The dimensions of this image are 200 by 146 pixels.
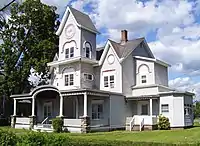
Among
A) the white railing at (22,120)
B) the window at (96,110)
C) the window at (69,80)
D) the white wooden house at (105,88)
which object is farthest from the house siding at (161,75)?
the white railing at (22,120)

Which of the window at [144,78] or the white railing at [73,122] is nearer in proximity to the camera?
the white railing at [73,122]

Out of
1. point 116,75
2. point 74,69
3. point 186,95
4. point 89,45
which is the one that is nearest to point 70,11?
point 89,45

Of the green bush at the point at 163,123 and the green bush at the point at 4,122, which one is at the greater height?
the green bush at the point at 163,123

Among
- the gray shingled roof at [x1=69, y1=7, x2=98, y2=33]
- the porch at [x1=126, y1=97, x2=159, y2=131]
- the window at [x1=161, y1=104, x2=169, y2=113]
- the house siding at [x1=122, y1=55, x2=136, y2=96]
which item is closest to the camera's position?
the porch at [x1=126, y1=97, x2=159, y2=131]

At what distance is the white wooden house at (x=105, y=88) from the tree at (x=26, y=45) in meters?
3.40

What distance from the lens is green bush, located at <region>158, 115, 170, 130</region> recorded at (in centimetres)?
3022

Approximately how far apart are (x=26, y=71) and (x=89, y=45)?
32.3 feet

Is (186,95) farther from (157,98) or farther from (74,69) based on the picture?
(74,69)

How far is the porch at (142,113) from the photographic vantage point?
101 ft

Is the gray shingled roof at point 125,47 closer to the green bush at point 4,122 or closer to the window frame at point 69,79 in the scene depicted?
the window frame at point 69,79

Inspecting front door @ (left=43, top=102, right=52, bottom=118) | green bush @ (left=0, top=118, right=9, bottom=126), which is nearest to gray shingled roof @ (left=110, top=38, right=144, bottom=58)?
front door @ (left=43, top=102, right=52, bottom=118)

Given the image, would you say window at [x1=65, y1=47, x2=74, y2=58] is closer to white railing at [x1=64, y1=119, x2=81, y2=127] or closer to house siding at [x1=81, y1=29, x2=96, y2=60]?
house siding at [x1=81, y1=29, x2=96, y2=60]

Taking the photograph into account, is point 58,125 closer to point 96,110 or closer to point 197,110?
point 96,110

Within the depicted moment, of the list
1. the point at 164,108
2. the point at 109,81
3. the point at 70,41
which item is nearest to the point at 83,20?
the point at 70,41
